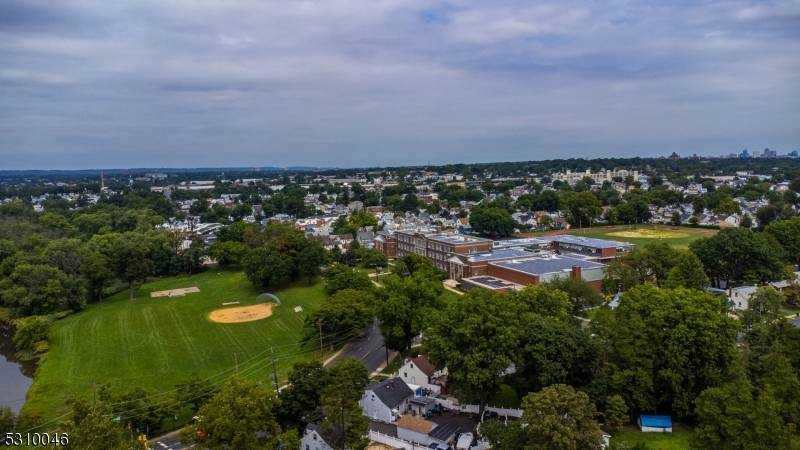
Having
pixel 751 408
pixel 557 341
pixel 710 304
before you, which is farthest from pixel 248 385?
pixel 710 304

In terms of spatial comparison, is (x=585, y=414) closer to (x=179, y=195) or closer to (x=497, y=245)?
(x=497, y=245)

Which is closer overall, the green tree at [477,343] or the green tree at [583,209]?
the green tree at [477,343]

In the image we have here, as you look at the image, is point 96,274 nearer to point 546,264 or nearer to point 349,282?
point 349,282

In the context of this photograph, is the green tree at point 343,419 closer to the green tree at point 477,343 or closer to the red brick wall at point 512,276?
the green tree at point 477,343

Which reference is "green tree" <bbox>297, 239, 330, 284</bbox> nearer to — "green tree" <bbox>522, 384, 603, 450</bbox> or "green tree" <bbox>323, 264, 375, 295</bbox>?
"green tree" <bbox>323, 264, 375, 295</bbox>

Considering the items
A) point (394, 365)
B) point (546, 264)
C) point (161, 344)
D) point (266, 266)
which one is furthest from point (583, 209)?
point (161, 344)

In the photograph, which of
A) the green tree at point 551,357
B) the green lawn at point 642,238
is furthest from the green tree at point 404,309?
the green lawn at point 642,238
